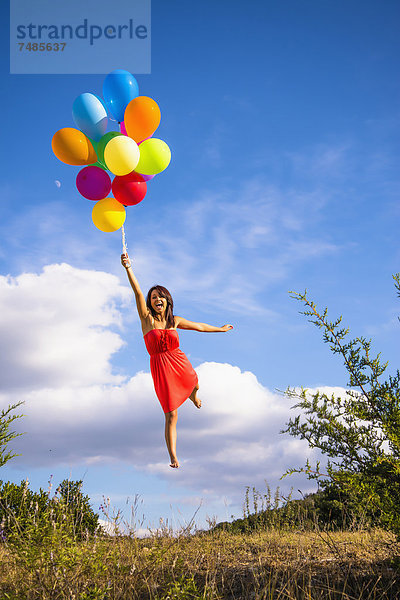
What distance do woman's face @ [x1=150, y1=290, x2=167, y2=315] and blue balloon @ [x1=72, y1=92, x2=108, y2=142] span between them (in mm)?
2367

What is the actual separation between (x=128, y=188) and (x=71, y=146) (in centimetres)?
93

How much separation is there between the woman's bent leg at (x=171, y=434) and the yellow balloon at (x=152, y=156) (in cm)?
343

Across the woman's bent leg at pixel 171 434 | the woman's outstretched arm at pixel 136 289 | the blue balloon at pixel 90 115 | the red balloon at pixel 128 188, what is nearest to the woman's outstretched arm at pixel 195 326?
the woman's outstretched arm at pixel 136 289

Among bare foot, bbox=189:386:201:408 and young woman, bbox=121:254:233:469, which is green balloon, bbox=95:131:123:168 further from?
bare foot, bbox=189:386:201:408

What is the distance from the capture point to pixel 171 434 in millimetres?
6863

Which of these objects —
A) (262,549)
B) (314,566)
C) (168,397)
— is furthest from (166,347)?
(314,566)

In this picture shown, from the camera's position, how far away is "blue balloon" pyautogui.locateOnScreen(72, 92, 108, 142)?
673 cm

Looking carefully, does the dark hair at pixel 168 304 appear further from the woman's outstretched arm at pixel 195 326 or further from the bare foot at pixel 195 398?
the bare foot at pixel 195 398

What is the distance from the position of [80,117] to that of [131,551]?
5.48 meters

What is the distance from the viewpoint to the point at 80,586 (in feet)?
13.9

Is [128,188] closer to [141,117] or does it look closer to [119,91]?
[141,117]

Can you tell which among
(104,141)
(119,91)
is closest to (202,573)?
(104,141)

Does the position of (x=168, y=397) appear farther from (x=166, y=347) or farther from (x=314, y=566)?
(x=314, y=566)

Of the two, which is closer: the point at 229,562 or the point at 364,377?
the point at 364,377
